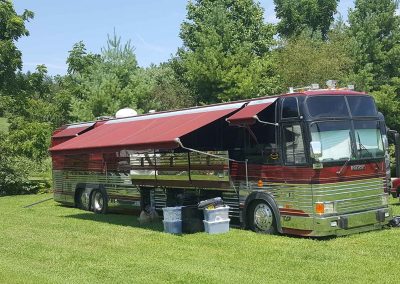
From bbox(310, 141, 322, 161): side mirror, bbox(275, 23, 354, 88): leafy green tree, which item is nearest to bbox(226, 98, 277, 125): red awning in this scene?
bbox(310, 141, 322, 161): side mirror

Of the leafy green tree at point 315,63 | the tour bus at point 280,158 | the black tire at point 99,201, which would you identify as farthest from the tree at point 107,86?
the tour bus at point 280,158

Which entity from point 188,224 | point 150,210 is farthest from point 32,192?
point 188,224

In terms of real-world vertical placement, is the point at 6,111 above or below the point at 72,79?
below

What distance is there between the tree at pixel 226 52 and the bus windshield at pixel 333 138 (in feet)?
72.9

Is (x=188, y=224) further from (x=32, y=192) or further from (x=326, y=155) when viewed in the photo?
(x=32, y=192)

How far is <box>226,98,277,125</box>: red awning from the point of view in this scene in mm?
11586

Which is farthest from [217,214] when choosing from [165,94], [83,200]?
[165,94]

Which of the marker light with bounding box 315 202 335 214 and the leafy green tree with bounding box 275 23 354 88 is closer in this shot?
the marker light with bounding box 315 202 335 214

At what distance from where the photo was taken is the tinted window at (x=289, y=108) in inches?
443

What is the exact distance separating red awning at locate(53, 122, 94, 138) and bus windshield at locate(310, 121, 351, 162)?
32.5 ft

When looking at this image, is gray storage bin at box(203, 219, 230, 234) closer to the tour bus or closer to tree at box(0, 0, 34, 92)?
the tour bus

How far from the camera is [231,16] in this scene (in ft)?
140

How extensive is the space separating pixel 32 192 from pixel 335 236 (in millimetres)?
20095

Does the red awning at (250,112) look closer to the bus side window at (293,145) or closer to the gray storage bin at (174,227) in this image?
the bus side window at (293,145)
